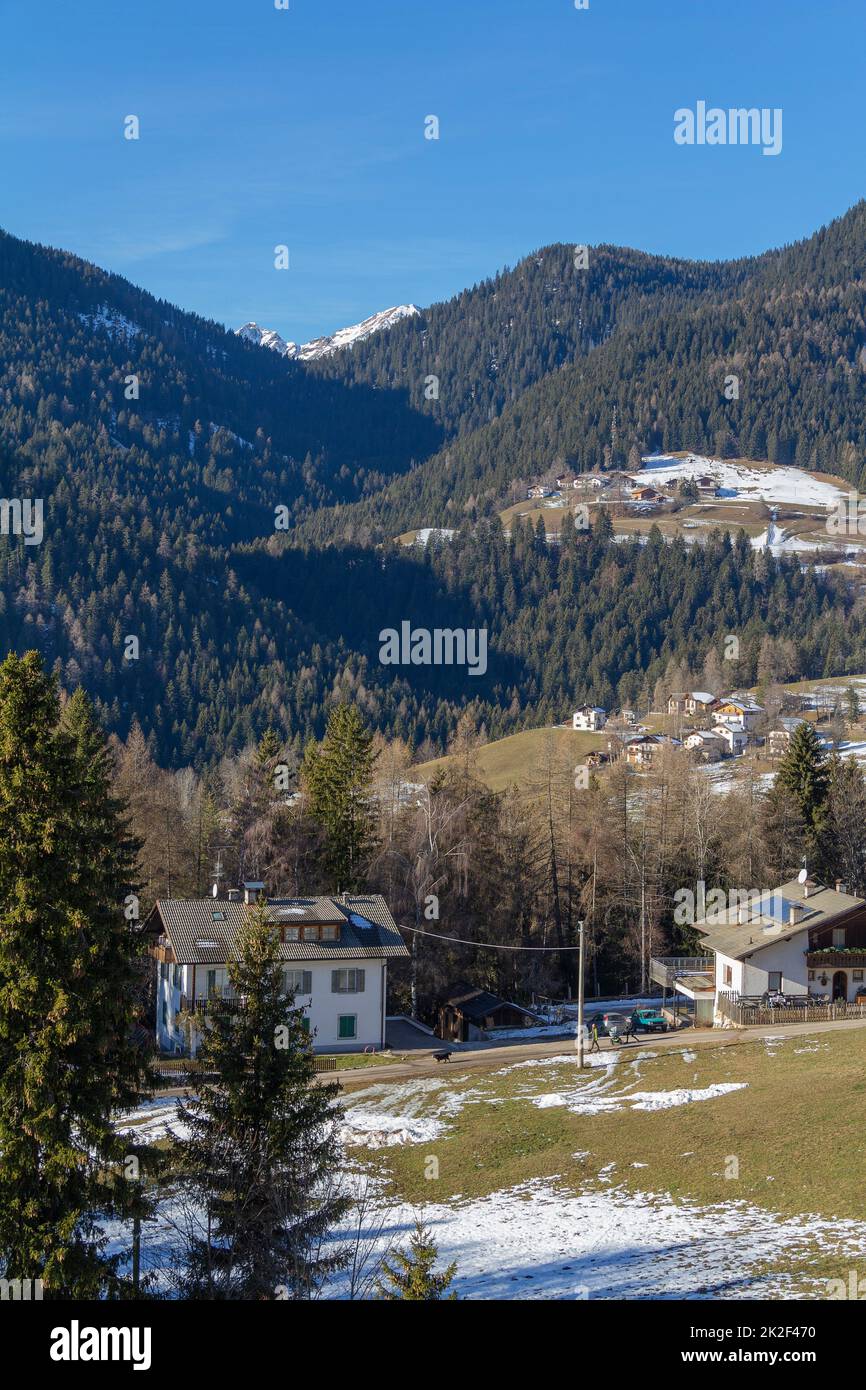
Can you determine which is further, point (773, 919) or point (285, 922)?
point (773, 919)

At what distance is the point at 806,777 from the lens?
76.6 m

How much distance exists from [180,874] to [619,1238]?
165ft

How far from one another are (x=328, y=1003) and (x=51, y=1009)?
38.1 m

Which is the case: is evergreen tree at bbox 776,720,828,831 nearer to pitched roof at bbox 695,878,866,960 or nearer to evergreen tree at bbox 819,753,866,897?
evergreen tree at bbox 819,753,866,897

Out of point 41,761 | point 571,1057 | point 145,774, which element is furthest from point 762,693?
point 41,761

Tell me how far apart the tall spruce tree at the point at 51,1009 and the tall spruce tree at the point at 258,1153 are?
2579 mm

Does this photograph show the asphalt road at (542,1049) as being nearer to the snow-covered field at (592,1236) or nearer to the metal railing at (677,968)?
the metal railing at (677,968)

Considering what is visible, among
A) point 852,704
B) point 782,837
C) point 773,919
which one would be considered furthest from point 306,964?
point 852,704

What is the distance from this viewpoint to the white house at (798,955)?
182ft

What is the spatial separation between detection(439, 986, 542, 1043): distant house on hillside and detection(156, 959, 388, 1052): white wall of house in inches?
276

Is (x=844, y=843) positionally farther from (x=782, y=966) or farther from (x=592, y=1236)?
(x=592, y=1236)

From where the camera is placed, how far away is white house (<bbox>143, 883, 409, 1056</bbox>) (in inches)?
2108

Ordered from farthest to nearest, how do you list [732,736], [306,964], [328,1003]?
[732,736] < [328,1003] < [306,964]
